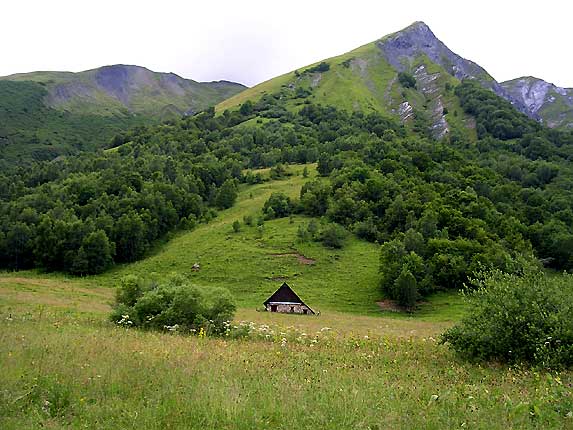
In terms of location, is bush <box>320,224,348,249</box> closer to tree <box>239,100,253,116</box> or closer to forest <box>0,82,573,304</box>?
forest <box>0,82,573,304</box>

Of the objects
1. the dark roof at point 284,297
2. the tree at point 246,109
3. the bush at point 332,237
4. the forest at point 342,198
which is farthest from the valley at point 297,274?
the tree at point 246,109

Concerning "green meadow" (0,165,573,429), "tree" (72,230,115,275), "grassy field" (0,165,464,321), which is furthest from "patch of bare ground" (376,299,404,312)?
"tree" (72,230,115,275)

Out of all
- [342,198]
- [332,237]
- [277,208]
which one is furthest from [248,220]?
[332,237]

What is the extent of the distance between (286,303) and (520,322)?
133 feet

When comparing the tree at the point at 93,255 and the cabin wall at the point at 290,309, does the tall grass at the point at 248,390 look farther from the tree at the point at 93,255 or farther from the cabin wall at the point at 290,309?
the tree at the point at 93,255

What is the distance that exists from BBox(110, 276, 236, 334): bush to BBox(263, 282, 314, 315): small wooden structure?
29.7 meters

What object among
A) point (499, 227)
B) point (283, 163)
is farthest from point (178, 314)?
point (283, 163)

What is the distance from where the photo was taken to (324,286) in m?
61.2

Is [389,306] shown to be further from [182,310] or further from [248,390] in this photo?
[248,390]

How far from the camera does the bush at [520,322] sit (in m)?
11.7

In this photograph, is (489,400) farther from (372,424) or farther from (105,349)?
(105,349)

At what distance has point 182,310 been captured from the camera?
66.7ft

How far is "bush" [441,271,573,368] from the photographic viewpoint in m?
11.7

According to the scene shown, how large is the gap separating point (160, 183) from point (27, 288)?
56143 mm
